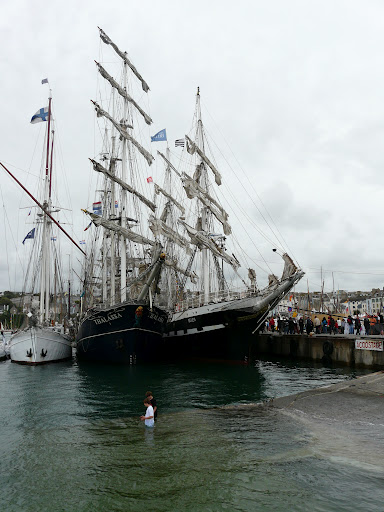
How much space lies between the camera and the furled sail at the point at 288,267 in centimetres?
2634

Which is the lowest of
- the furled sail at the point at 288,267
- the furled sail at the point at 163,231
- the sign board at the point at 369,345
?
the sign board at the point at 369,345

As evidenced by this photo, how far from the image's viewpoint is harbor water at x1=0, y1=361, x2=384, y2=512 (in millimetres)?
7133

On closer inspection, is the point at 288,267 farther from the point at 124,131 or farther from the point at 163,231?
the point at 124,131

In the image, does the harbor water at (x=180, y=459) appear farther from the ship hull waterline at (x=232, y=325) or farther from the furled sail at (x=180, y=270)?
the furled sail at (x=180, y=270)

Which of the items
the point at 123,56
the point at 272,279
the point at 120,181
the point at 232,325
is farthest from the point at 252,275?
the point at 123,56

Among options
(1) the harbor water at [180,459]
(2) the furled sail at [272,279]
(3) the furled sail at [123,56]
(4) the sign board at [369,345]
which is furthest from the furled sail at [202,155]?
(1) the harbor water at [180,459]

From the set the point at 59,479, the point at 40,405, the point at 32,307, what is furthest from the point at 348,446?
the point at 32,307

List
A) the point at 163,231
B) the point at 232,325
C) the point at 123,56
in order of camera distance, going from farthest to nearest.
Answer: the point at 163,231
the point at 123,56
the point at 232,325

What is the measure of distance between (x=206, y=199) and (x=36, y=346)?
62.0 feet

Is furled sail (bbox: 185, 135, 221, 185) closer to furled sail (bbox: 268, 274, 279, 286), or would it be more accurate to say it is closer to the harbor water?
furled sail (bbox: 268, 274, 279, 286)

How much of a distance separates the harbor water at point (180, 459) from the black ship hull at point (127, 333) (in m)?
9.56

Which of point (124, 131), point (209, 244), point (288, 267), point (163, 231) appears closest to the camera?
point (288, 267)

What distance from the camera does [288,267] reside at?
26.6 meters

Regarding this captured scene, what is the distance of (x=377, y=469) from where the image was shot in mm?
7844
